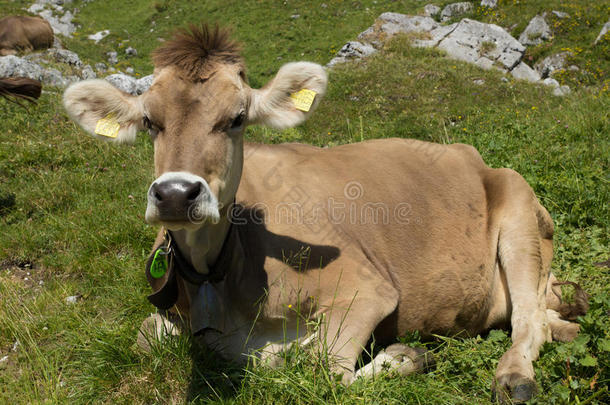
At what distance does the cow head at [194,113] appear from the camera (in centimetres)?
250

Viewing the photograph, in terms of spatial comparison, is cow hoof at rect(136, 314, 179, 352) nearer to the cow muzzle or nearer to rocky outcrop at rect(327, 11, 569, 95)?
the cow muzzle

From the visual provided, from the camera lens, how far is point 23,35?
16.6 m

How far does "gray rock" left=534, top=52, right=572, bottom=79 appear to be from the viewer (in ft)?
61.9

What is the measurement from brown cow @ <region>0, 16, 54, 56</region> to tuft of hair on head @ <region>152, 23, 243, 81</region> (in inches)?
611

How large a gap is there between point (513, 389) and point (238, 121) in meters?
2.20

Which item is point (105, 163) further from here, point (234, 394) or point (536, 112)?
point (536, 112)

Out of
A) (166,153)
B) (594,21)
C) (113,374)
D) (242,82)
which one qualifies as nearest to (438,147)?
(242,82)

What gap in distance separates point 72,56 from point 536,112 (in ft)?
38.8

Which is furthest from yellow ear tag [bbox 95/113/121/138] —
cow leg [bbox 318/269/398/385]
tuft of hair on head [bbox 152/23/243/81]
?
cow leg [bbox 318/269/398/385]

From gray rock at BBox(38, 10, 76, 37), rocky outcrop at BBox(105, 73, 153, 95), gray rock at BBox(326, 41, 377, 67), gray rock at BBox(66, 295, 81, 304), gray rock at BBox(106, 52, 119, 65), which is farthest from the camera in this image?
gray rock at BBox(38, 10, 76, 37)

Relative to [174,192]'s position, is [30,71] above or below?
below

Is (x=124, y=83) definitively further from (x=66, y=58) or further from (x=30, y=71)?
(x=66, y=58)

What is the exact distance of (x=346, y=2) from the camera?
81.4 feet

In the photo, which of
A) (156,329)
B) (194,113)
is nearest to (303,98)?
(194,113)
